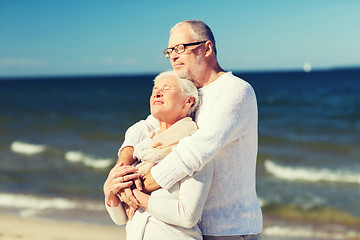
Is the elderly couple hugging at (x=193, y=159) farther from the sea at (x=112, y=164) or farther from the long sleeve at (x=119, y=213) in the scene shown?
the sea at (x=112, y=164)

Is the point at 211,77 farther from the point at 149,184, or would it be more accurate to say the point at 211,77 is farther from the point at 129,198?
the point at 129,198

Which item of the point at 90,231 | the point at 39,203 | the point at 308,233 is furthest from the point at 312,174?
the point at 39,203

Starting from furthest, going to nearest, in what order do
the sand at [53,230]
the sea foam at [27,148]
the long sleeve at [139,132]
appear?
the sea foam at [27,148]
the sand at [53,230]
the long sleeve at [139,132]

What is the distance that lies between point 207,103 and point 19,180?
8686 mm

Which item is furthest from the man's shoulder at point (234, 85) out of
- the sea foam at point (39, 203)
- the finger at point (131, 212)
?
the sea foam at point (39, 203)

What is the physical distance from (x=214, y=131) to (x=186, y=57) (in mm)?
517

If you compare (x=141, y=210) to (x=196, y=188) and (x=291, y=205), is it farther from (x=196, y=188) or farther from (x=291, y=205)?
(x=291, y=205)

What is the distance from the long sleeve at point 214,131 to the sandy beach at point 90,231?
4209mm

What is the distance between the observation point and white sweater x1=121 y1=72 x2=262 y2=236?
2.09 m

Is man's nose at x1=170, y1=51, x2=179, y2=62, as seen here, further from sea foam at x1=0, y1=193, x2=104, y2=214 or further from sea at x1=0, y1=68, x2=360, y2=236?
sea foam at x1=0, y1=193, x2=104, y2=214

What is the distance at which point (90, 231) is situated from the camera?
246 inches

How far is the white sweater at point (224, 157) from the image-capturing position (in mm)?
2092

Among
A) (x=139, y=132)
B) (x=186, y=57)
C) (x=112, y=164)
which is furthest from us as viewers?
(x=112, y=164)

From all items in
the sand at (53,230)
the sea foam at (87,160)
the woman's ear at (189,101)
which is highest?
the sea foam at (87,160)
